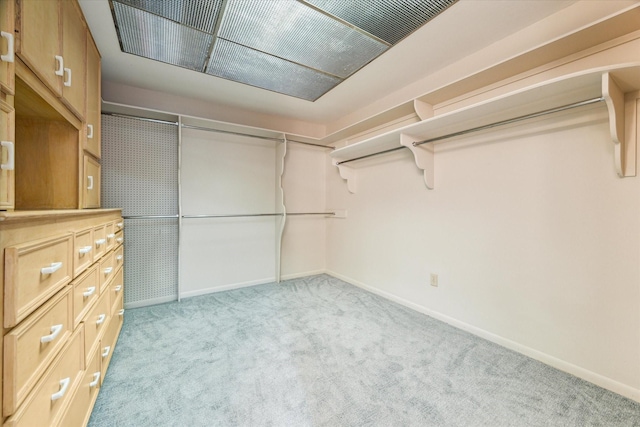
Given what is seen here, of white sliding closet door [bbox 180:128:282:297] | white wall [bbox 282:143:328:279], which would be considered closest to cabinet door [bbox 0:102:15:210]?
white sliding closet door [bbox 180:128:282:297]

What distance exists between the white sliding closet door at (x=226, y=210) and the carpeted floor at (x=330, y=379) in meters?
0.78

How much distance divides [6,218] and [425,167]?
2511 millimetres

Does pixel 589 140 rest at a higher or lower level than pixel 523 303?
higher

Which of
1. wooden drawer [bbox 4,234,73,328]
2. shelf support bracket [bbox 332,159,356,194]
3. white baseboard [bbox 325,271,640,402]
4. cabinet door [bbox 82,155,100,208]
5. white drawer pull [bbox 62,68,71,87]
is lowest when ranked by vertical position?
white baseboard [bbox 325,271,640,402]

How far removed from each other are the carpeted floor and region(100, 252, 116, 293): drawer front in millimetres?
550

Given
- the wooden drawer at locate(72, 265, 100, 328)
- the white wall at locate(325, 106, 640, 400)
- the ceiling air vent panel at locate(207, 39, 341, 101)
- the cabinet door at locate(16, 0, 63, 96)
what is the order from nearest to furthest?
the cabinet door at locate(16, 0, 63, 96) < the wooden drawer at locate(72, 265, 100, 328) < the white wall at locate(325, 106, 640, 400) < the ceiling air vent panel at locate(207, 39, 341, 101)

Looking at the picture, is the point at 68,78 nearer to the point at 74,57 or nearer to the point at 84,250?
the point at 74,57

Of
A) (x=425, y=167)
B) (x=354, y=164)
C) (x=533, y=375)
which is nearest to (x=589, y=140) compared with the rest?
(x=425, y=167)

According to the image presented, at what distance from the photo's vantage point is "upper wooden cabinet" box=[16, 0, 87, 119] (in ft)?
3.21

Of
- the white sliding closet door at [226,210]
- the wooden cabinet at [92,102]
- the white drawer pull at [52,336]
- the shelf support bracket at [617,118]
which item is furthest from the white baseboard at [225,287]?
the shelf support bracket at [617,118]

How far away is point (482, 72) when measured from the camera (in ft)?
5.92

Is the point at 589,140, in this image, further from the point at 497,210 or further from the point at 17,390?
the point at 17,390

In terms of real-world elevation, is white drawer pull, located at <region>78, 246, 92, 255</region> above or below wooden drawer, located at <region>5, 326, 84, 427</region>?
above

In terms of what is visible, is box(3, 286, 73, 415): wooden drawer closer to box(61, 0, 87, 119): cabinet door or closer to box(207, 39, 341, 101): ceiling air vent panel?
A: box(61, 0, 87, 119): cabinet door
